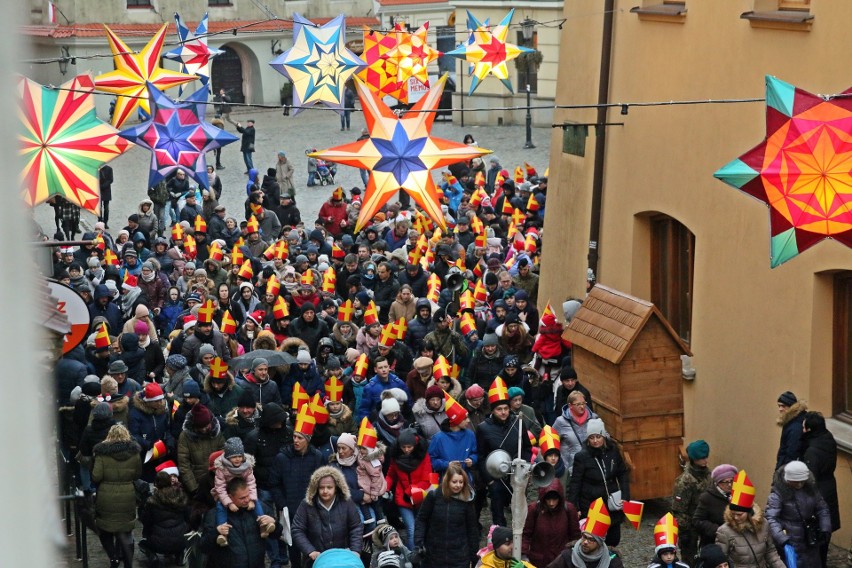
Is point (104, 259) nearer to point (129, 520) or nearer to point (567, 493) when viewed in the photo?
point (129, 520)

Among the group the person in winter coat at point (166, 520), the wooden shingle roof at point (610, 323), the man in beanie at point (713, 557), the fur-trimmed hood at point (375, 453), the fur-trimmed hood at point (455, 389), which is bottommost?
the person in winter coat at point (166, 520)

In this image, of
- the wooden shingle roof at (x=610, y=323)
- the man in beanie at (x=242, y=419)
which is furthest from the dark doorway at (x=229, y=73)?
the man in beanie at (x=242, y=419)

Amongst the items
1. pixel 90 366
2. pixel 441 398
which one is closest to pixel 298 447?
pixel 441 398

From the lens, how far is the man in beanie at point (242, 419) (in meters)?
11.4

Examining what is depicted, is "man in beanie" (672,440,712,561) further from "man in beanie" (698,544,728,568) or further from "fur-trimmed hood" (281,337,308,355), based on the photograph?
"fur-trimmed hood" (281,337,308,355)

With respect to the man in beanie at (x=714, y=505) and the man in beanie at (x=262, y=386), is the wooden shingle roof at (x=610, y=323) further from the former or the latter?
the man in beanie at (x=262, y=386)

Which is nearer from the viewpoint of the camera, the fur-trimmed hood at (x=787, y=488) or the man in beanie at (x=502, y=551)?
the man in beanie at (x=502, y=551)

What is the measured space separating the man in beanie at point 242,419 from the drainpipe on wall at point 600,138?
531 centimetres

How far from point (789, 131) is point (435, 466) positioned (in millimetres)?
4011

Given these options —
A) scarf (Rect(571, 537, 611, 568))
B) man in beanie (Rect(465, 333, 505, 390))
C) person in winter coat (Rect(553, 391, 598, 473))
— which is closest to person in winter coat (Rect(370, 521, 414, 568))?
scarf (Rect(571, 537, 611, 568))

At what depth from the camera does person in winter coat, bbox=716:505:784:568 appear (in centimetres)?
931

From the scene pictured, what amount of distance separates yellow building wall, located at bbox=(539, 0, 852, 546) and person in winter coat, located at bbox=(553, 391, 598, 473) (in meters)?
1.83

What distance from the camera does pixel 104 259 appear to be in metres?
19.3

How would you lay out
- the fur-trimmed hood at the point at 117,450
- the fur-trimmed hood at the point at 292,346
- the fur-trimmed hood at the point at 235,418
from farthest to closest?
the fur-trimmed hood at the point at 292,346 < the fur-trimmed hood at the point at 235,418 < the fur-trimmed hood at the point at 117,450
